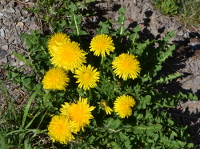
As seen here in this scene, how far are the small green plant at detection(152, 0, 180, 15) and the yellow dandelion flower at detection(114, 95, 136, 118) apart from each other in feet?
6.08

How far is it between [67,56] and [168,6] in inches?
83.6

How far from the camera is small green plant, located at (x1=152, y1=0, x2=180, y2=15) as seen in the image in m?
4.10

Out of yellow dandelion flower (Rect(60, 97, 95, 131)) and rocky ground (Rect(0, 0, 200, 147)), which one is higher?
rocky ground (Rect(0, 0, 200, 147))

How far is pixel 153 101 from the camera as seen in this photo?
3.42 meters

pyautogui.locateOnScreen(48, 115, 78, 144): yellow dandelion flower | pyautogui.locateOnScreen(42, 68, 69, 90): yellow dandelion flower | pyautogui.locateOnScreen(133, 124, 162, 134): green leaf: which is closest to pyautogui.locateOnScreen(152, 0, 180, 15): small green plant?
pyautogui.locateOnScreen(133, 124, 162, 134): green leaf

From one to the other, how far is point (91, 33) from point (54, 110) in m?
1.41

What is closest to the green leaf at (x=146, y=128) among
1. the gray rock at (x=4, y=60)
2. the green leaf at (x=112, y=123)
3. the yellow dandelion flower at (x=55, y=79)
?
the green leaf at (x=112, y=123)

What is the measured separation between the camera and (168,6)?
4098mm

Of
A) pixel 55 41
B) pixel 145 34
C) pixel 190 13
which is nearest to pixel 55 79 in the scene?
pixel 55 41

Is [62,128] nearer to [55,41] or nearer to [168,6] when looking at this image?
[55,41]

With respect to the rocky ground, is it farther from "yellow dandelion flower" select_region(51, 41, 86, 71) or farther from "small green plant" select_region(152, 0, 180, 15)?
"yellow dandelion flower" select_region(51, 41, 86, 71)

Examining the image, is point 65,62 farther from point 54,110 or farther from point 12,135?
point 12,135

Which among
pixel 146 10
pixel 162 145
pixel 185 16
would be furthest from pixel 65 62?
pixel 185 16

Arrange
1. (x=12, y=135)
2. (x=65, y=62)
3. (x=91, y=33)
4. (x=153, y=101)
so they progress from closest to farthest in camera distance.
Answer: (x=65, y=62) < (x=12, y=135) < (x=153, y=101) < (x=91, y=33)
